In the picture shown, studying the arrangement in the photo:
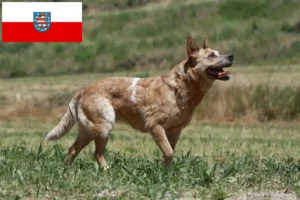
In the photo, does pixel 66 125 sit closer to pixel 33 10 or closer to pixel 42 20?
pixel 42 20

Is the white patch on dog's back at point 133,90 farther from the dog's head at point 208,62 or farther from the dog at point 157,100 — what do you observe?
the dog's head at point 208,62

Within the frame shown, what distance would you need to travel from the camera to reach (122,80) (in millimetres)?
12133

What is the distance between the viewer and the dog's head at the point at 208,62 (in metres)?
11.7

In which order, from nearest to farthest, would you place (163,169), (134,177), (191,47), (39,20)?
(134,177), (163,169), (191,47), (39,20)

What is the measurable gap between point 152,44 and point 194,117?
1242 centimetres

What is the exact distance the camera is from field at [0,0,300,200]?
9.78 meters

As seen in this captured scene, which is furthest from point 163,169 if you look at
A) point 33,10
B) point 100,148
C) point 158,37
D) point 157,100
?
point 158,37

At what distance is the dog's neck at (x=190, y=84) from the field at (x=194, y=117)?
871mm

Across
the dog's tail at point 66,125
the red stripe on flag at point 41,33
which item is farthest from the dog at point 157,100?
the red stripe on flag at point 41,33

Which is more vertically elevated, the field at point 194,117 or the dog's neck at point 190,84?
the dog's neck at point 190,84

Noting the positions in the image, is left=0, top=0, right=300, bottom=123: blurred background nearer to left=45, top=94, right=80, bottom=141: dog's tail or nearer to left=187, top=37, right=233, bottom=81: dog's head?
left=45, top=94, right=80, bottom=141: dog's tail

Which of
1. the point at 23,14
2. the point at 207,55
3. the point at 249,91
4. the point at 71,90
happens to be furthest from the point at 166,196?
the point at 23,14

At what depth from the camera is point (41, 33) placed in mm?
33062

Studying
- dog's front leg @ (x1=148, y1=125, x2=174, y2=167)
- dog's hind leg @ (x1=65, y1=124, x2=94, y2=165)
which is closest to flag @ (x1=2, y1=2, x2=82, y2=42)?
dog's hind leg @ (x1=65, y1=124, x2=94, y2=165)
